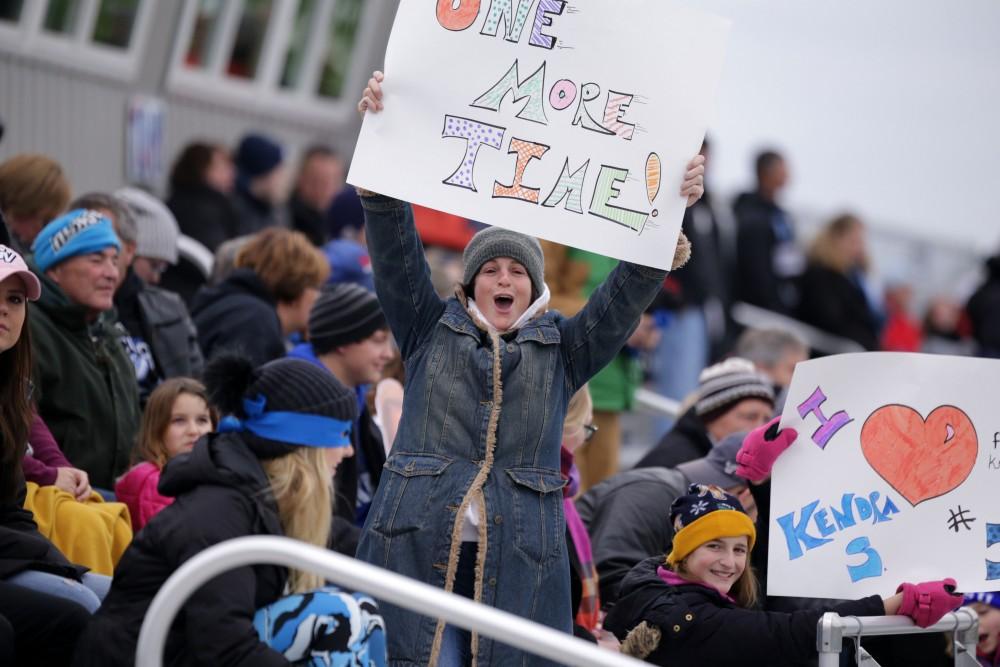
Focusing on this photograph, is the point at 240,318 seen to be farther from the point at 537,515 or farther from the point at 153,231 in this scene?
the point at 537,515

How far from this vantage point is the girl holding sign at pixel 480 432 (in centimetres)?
467

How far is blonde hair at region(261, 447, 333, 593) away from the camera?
15.5 ft

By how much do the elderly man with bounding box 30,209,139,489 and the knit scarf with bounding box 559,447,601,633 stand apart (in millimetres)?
1823

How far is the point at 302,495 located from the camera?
4742 millimetres

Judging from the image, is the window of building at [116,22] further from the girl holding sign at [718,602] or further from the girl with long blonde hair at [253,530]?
the girl holding sign at [718,602]

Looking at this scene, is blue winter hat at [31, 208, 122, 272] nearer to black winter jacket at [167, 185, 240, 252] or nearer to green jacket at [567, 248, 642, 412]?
green jacket at [567, 248, 642, 412]

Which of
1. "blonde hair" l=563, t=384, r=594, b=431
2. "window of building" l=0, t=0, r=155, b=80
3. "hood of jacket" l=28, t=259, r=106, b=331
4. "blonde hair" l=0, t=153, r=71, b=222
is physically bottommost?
"hood of jacket" l=28, t=259, r=106, b=331

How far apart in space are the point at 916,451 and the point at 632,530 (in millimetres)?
1250

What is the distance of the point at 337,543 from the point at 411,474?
1.06m

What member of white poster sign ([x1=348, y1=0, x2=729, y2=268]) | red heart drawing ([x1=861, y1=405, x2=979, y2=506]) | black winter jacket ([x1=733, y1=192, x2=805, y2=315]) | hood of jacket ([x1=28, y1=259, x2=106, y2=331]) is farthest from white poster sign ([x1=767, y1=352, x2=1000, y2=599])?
black winter jacket ([x1=733, y1=192, x2=805, y2=315])

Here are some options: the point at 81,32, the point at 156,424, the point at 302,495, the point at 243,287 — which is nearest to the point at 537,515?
the point at 302,495

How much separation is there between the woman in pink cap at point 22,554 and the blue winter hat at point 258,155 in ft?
19.1

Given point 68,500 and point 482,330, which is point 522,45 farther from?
point 68,500

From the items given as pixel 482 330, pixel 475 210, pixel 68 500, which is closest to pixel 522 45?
pixel 475 210
